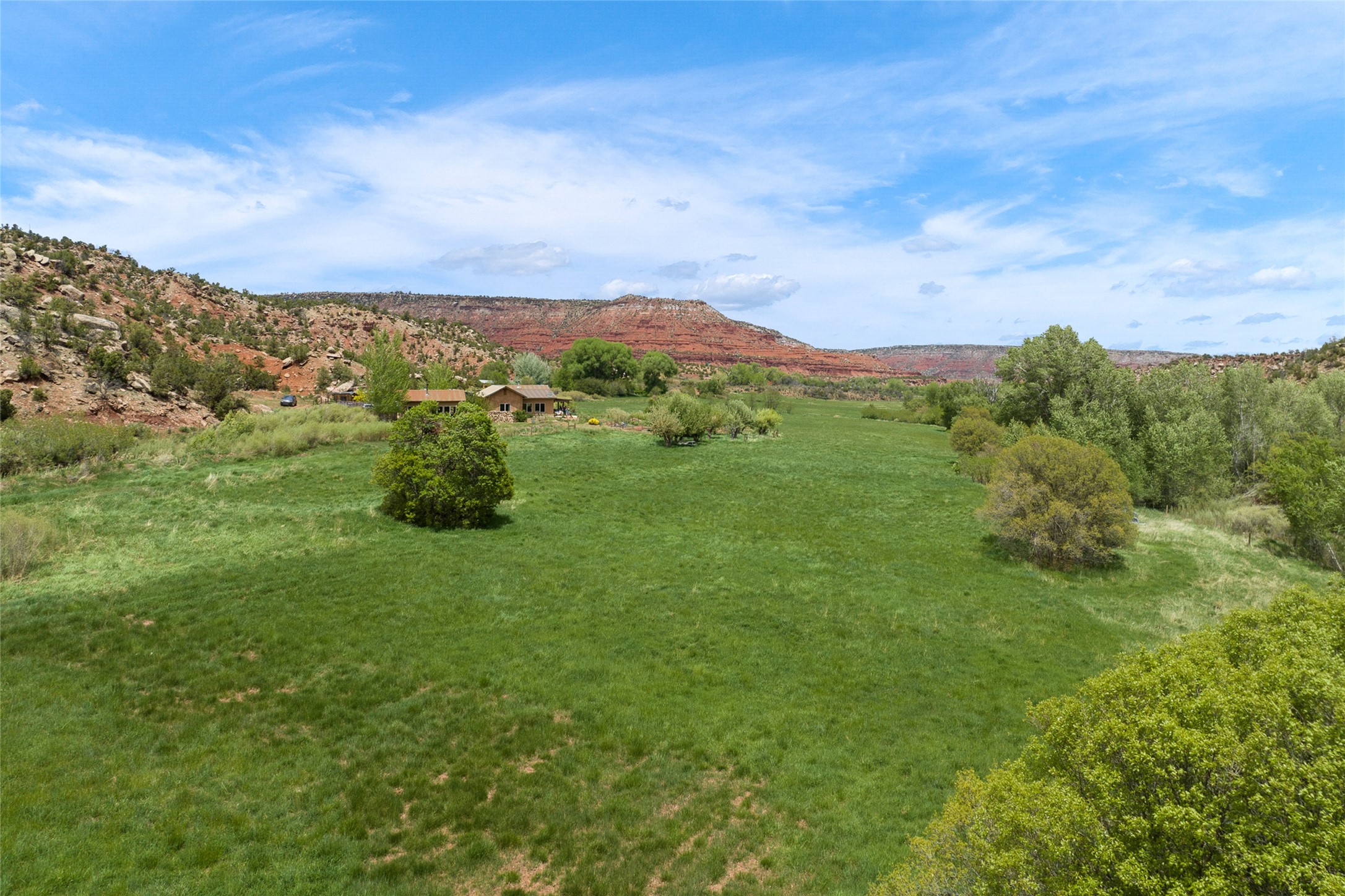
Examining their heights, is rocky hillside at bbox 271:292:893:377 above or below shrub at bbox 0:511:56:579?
above

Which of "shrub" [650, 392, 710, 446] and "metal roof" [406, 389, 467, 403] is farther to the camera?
"metal roof" [406, 389, 467, 403]

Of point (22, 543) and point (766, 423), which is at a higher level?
point (766, 423)

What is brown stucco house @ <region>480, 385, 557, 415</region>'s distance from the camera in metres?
59.9

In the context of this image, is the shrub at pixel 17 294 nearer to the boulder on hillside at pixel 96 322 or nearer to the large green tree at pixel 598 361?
the boulder on hillside at pixel 96 322

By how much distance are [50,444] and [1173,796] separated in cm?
4396

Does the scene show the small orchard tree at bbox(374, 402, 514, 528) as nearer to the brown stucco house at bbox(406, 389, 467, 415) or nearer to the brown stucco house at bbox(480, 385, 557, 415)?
the brown stucco house at bbox(406, 389, 467, 415)

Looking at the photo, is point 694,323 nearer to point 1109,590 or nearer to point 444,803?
point 1109,590

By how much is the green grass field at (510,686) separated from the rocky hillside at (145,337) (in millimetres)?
14622

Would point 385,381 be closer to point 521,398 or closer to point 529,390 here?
point 521,398

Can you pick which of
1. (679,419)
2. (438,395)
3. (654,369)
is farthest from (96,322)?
(654,369)

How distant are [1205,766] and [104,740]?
16552 mm

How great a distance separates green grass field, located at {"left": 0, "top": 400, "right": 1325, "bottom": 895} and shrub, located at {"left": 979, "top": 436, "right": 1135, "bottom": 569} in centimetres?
142

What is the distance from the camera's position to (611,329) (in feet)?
591

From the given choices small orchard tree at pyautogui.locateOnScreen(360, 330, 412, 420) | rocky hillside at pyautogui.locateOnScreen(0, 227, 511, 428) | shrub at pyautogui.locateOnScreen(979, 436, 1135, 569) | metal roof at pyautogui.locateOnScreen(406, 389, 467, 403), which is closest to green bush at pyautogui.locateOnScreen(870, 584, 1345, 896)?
shrub at pyautogui.locateOnScreen(979, 436, 1135, 569)
